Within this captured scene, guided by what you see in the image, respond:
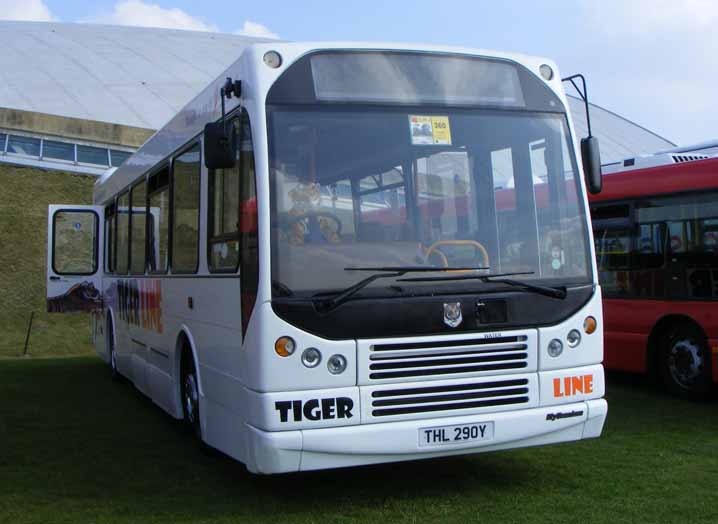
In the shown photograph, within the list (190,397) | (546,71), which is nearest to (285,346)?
(190,397)

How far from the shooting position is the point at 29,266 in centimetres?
2241

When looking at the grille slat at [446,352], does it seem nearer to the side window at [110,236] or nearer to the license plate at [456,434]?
the license plate at [456,434]

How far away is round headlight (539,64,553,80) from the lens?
6684mm

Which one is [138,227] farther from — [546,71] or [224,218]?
[546,71]

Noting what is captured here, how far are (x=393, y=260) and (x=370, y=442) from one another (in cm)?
108

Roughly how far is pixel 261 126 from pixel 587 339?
2.50 meters

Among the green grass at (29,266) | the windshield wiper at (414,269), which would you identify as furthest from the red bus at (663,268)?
the green grass at (29,266)

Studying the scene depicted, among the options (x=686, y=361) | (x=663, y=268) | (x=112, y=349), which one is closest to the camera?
(x=686, y=361)

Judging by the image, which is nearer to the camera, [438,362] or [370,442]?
[370,442]

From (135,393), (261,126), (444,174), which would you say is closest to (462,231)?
(444,174)

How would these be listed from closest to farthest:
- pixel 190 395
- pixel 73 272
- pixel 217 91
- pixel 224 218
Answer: pixel 224 218 → pixel 217 91 → pixel 190 395 → pixel 73 272

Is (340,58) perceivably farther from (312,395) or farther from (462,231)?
(312,395)

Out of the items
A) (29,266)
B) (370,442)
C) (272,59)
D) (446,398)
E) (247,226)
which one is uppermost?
(272,59)

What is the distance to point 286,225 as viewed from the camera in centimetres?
579
